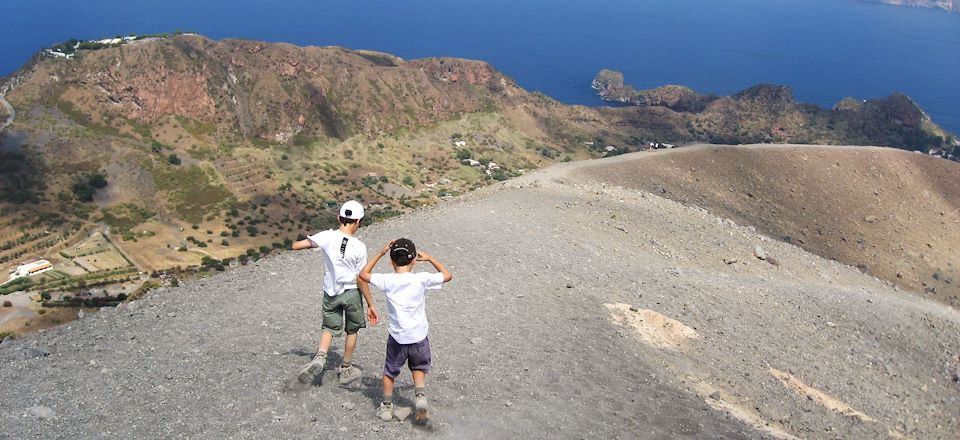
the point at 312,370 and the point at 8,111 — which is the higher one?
the point at 312,370

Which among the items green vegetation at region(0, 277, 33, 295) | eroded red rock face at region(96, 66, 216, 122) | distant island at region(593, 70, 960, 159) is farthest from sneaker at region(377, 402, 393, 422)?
distant island at region(593, 70, 960, 159)

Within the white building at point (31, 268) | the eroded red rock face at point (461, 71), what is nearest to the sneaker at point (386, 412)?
the white building at point (31, 268)

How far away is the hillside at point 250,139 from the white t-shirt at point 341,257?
38153mm

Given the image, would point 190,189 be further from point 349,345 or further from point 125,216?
point 349,345

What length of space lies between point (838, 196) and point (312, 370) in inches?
1877

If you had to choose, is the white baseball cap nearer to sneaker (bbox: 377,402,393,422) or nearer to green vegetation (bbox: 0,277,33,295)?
sneaker (bbox: 377,402,393,422)

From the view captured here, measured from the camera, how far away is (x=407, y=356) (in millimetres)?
8125

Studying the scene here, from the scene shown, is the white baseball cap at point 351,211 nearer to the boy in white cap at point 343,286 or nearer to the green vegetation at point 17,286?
the boy in white cap at point 343,286

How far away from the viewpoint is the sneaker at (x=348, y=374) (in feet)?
29.9

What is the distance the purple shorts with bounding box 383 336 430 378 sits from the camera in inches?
318

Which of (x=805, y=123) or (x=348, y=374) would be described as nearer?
(x=348, y=374)

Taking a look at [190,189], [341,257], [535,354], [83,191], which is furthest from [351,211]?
[190,189]

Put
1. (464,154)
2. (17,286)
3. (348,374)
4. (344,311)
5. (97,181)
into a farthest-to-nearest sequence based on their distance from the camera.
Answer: (464,154) < (97,181) < (17,286) < (348,374) < (344,311)

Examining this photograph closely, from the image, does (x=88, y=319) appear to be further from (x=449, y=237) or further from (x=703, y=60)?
(x=703, y=60)
